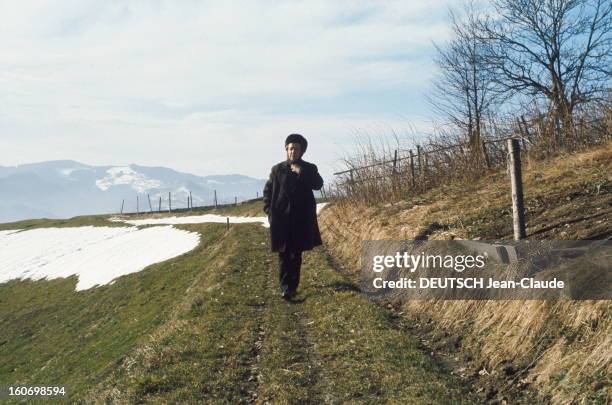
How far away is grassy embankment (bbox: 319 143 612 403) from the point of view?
192 inches

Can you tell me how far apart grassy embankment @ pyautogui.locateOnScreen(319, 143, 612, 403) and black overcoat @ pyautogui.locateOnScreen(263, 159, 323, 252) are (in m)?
2.35

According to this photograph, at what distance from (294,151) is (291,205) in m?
1.08

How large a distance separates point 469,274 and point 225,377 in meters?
3.93

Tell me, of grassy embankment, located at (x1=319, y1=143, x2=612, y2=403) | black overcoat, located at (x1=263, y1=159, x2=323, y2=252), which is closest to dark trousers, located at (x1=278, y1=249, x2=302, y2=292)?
black overcoat, located at (x1=263, y1=159, x2=323, y2=252)

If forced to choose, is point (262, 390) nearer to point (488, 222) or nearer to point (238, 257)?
point (488, 222)

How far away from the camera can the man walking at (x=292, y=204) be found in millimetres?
10055

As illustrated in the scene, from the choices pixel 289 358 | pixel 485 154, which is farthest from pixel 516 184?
pixel 485 154

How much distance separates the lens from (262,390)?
6.11 meters

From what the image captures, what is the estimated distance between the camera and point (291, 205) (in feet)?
33.3

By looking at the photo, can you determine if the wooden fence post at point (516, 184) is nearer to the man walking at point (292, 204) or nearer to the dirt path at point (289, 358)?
the dirt path at point (289, 358)

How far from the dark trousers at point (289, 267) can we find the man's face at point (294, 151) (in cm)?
187

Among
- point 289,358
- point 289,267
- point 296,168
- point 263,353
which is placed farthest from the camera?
point 289,267

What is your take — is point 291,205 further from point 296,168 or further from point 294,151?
point 294,151

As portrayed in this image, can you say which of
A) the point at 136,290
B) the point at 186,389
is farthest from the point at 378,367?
the point at 136,290
